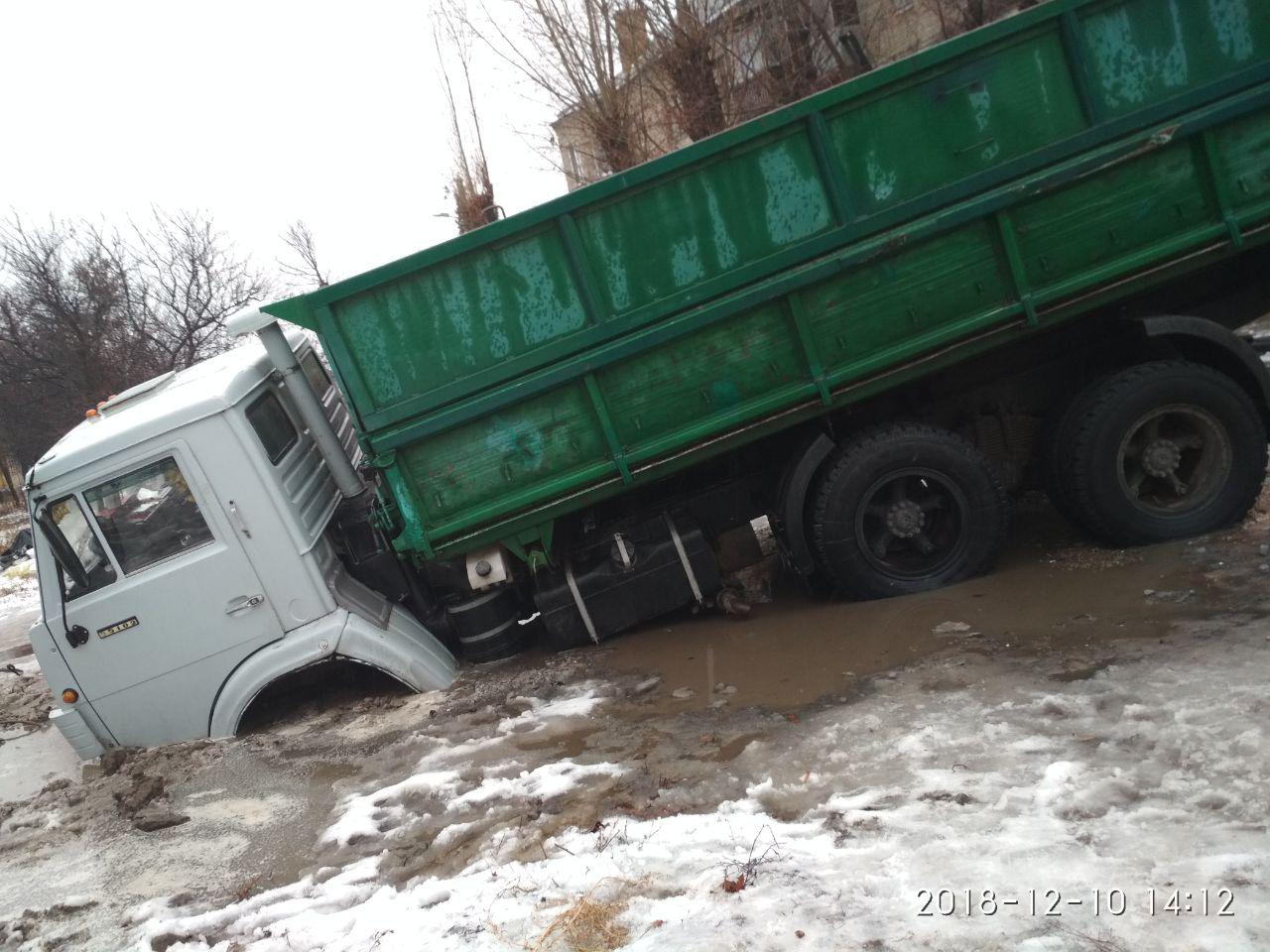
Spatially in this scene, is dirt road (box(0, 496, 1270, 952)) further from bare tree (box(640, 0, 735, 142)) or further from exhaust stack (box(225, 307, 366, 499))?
bare tree (box(640, 0, 735, 142))

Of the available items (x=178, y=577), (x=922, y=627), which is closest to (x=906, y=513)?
(x=922, y=627)

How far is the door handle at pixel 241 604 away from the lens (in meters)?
5.32

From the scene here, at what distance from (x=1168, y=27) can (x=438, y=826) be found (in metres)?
5.41

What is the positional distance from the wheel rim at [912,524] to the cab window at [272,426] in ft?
11.0

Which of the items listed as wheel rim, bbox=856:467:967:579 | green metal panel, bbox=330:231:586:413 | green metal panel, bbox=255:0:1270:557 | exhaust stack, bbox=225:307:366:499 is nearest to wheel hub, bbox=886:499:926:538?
wheel rim, bbox=856:467:967:579

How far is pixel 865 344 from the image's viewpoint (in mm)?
5285

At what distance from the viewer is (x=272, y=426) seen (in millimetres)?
5656

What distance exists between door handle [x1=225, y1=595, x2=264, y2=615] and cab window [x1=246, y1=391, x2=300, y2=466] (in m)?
Answer: 0.76

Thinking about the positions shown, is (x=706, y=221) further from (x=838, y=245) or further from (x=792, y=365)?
(x=792, y=365)

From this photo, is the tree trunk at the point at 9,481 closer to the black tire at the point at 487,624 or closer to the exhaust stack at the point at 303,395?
the exhaust stack at the point at 303,395

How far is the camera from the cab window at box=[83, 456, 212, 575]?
5.20m

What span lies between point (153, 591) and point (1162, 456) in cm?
568

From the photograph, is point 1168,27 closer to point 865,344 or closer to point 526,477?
point 865,344

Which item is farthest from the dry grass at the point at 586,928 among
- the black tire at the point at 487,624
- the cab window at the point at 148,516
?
the cab window at the point at 148,516
